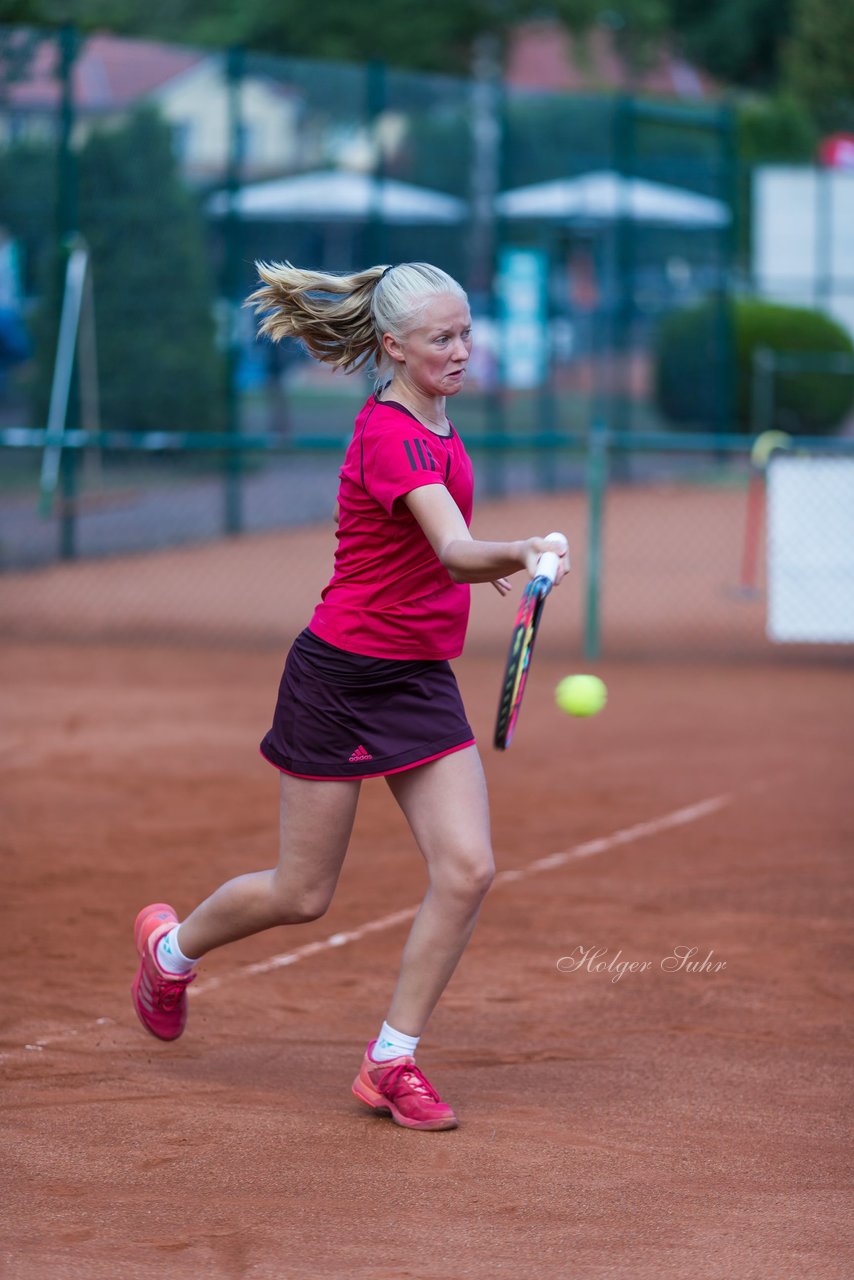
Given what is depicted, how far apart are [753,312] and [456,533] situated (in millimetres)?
20068

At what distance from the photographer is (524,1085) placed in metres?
4.16

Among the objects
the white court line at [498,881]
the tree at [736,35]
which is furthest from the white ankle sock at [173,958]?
the tree at [736,35]

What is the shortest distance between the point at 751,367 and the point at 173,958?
1940 cm

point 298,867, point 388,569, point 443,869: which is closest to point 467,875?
point 443,869

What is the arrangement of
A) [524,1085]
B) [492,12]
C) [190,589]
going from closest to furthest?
[524,1085] → [190,589] → [492,12]

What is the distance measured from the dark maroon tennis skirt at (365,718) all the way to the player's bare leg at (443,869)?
69 mm

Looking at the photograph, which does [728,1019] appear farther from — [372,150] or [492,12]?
[492,12]

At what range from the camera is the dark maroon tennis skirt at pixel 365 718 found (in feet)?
12.5

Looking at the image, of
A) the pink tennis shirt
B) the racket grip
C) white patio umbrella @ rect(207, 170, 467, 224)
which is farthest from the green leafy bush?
the racket grip

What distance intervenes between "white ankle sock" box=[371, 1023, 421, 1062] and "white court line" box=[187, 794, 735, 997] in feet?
3.58

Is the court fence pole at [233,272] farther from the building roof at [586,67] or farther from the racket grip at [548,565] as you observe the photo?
the building roof at [586,67]

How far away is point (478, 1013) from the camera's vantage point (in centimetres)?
469

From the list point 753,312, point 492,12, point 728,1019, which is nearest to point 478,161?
point 753,312

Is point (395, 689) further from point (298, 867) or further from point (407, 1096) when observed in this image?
point (407, 1096)
